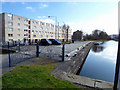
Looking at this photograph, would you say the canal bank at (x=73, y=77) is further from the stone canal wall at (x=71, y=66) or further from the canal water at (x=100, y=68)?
the canal water at (x=100, y=68)

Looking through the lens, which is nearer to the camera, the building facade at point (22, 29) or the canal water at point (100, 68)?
the canal water at point (100, 68)

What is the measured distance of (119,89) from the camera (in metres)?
2.56

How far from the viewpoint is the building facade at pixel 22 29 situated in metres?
27.3

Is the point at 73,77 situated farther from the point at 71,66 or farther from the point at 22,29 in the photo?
the point at 22,29

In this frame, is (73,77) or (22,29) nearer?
(73,77)

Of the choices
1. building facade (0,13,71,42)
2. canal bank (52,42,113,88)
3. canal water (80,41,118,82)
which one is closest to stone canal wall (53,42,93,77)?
canal bank (52,42,113,88)

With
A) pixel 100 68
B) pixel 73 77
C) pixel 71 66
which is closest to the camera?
pixel 73 77

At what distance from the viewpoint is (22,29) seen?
→ 3334 cm

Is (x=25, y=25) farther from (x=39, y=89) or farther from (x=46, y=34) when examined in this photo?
(x=39, y=89)

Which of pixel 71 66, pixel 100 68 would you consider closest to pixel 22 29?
pixel 71 66

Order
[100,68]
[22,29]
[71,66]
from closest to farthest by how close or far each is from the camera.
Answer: [71,66], [100,68], [22,29]

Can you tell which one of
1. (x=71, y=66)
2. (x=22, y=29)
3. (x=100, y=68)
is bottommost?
(x=100, y=68)

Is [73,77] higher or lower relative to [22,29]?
lower

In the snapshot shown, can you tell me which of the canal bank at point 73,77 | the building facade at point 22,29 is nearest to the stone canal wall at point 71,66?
the canal bank at point 73,77
